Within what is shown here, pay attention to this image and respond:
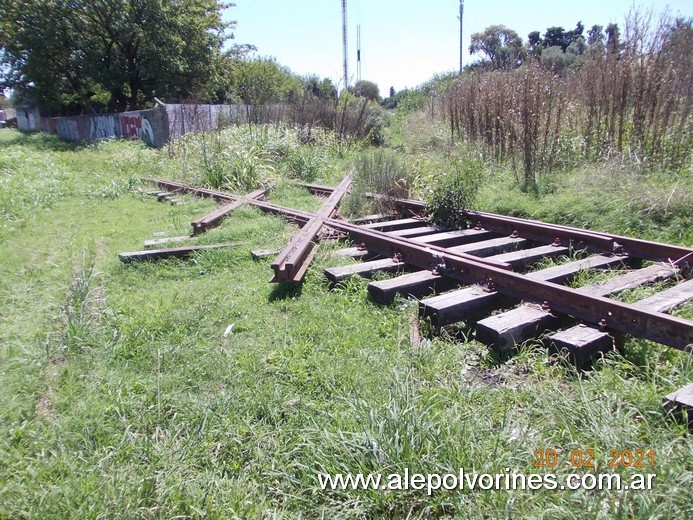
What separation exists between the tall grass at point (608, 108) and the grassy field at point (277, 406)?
2.93 metres

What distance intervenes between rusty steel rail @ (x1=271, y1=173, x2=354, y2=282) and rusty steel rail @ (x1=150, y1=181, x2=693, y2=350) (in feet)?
2.27

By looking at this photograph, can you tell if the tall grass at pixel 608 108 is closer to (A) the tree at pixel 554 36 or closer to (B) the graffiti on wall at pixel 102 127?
(B) the graffiti on wall at pixel 102 127

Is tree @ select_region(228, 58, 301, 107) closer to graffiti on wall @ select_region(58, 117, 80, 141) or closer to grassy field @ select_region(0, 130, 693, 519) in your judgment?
graffiti on wall @ select_region(58, 117, 80, 141)

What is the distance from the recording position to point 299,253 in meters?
4.72

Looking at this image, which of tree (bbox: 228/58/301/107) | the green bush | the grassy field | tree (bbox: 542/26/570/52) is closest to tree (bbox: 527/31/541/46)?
tree (bbox: 542/26/570/52)

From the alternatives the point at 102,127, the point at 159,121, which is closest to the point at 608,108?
the point at 159,121

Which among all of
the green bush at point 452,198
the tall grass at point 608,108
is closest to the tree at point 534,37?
the tall grass at point 608,108

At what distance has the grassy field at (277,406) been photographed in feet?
6.46

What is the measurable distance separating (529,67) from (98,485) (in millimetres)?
8835

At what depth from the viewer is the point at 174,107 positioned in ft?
62.6

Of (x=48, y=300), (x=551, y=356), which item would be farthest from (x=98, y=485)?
(x=48, y=300)

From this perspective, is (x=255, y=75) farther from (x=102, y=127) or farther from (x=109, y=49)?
(x=102, y=127)

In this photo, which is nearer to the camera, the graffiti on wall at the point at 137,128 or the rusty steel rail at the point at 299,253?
the rusty steel rail at the point at 299,253

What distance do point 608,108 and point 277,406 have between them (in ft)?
24.9
